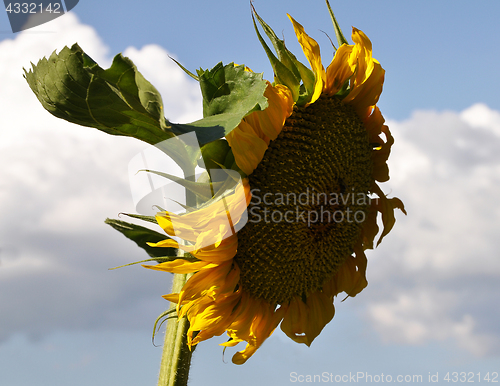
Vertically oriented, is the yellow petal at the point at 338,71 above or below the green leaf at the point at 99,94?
above

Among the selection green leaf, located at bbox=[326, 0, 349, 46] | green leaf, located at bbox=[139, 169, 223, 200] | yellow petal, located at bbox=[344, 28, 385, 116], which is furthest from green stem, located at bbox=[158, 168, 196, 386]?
green leaf, located at bbox=[326, 0, 349, 46]

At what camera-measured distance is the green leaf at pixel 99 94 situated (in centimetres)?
181

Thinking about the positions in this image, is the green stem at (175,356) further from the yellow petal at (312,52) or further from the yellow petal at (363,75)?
the yellow petal at (363,75)

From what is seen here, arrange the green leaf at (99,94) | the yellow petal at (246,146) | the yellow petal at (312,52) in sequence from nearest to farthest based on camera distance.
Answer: the green leaf at (99,94) < the yellow petal at (246,146) < the yellow petal at (312,52)

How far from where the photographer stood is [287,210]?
229 centimetres

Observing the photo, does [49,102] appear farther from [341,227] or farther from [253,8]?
[341,227]

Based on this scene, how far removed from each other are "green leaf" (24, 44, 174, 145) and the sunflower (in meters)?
0.40

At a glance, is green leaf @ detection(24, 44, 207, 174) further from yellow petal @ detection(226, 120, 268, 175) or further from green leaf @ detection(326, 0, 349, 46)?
green leaf @ detection(326, 0, 349, 46)

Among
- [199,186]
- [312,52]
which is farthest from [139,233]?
[312,52]

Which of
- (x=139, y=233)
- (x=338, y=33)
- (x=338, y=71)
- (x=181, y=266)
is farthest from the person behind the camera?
(x=338, y=33)

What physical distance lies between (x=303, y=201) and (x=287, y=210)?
0.36ft

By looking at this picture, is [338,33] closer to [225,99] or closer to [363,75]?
[363,75]

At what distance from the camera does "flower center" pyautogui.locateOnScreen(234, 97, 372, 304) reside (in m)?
2.27

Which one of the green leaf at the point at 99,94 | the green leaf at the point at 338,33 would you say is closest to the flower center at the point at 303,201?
the green leaf at the point at 338,33
